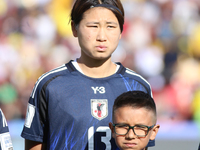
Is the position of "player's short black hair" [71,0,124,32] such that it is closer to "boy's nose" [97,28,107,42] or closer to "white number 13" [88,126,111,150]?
"boy's nose" [97,28,107,42]

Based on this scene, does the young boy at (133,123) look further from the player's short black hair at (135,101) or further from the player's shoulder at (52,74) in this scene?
the player's shoulder at (52,74)

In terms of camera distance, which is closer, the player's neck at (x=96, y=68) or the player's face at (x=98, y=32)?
the player's face at (x=98, y=32)

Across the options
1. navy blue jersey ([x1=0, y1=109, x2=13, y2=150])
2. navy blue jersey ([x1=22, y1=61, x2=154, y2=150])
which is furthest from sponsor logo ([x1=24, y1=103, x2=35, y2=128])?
navy blue jersey ([x1=0, y1=109, x2=13, y2=150])

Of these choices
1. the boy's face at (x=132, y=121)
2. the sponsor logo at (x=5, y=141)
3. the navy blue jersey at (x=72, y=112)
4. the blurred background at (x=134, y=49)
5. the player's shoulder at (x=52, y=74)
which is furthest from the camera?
the blurred background at (x=134, y=49)

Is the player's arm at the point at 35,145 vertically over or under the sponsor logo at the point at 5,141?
under

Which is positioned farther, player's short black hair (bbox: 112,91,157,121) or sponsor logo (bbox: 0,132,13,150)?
sponsor logo (bbox: 0,132,13,150)

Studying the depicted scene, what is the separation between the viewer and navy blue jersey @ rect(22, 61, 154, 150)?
2357 mm

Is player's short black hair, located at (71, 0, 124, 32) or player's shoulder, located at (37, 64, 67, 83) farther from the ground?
player's short black hair, located at (71, 0, 124, 32)

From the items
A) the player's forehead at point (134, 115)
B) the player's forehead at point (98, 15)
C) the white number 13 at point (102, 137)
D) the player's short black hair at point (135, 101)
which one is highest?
the player's forehead at point (98, 15)

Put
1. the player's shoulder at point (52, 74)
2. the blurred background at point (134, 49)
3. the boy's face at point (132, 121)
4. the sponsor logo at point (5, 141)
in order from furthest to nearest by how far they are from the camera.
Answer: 1. the blurred background at point (134, 49)
2. the player's shoulder at point (52, 74)
3. the sponsor logo at point (5, 141)
4. the boy's face at point (132, 121)

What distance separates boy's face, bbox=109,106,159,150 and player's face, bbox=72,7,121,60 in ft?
1.67

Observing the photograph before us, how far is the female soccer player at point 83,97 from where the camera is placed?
2.36 meters

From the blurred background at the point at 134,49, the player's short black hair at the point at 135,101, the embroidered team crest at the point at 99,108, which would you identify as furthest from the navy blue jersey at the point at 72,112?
the blurred background at the point at 134,49

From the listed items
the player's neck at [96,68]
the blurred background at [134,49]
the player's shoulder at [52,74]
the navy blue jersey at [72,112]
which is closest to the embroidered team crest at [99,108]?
the navy blue jersey at [72,112]
